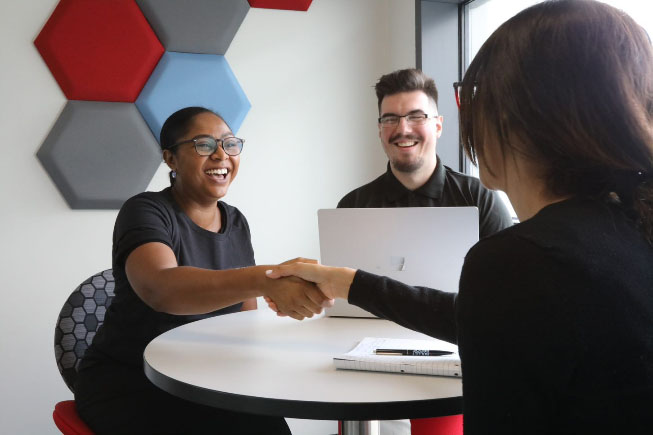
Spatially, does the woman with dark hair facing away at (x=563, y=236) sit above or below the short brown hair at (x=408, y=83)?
below

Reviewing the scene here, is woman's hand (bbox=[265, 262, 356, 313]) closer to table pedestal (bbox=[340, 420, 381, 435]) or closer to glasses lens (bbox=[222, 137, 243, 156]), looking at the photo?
table pedestal (bbox=[340, 420, 381, 435])

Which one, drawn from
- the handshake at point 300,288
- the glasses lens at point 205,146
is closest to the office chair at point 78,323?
the glasses lens at point 205,146

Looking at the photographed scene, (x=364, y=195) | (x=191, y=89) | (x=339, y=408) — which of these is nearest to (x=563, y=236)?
(x=339, y=408)

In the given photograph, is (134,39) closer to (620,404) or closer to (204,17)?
(204,17)

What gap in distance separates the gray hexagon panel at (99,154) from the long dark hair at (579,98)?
2618 mm

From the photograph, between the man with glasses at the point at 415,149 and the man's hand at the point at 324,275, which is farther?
the man with glasses at the point at 415,149

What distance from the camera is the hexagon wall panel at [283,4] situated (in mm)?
3436

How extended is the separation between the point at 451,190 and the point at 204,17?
5.35 feet

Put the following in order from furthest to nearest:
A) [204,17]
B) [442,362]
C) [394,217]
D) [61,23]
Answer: [204,17] < [61,23] < [394,217] < [442,362]

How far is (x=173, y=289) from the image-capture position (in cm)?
170

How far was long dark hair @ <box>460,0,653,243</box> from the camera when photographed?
2.57 feet

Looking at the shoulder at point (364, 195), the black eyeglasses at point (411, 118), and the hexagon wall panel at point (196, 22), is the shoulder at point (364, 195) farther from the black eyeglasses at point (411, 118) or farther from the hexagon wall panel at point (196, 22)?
the hexagon wall panel at point (196, 22)

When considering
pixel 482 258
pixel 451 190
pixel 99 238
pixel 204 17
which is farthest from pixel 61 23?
pixel 482 258

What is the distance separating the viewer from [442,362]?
1291 millimetres
